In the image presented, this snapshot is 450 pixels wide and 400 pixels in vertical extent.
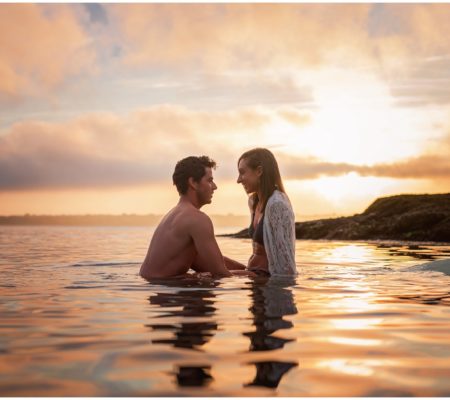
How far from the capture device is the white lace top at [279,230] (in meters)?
9.52

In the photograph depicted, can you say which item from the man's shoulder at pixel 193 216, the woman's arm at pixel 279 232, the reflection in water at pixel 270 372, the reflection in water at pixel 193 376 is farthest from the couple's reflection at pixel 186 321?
the woman's arm at pixel 279 232

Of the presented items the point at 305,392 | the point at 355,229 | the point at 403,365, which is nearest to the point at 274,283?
the point at 403,365

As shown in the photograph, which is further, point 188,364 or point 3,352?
point 3,352

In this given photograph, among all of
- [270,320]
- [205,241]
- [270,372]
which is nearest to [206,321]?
[270,320]

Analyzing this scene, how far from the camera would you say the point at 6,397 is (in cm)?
350

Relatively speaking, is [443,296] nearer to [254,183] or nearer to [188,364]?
[254,183]

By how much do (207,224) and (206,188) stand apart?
69cm

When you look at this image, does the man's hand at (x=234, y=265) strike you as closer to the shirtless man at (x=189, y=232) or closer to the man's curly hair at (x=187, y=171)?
the shirtless man at (x=189, y=232)

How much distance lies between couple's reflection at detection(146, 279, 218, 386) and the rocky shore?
28118 millimetres

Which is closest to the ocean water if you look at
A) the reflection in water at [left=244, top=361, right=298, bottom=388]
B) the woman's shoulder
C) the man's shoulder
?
the reflection in water at [left=244, top=361, right=298, bottom=388]

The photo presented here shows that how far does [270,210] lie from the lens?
31.3 ft

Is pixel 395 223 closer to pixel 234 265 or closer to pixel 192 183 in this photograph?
pixel 234 265

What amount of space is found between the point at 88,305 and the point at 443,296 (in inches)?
189

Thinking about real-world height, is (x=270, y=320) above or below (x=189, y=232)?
below
